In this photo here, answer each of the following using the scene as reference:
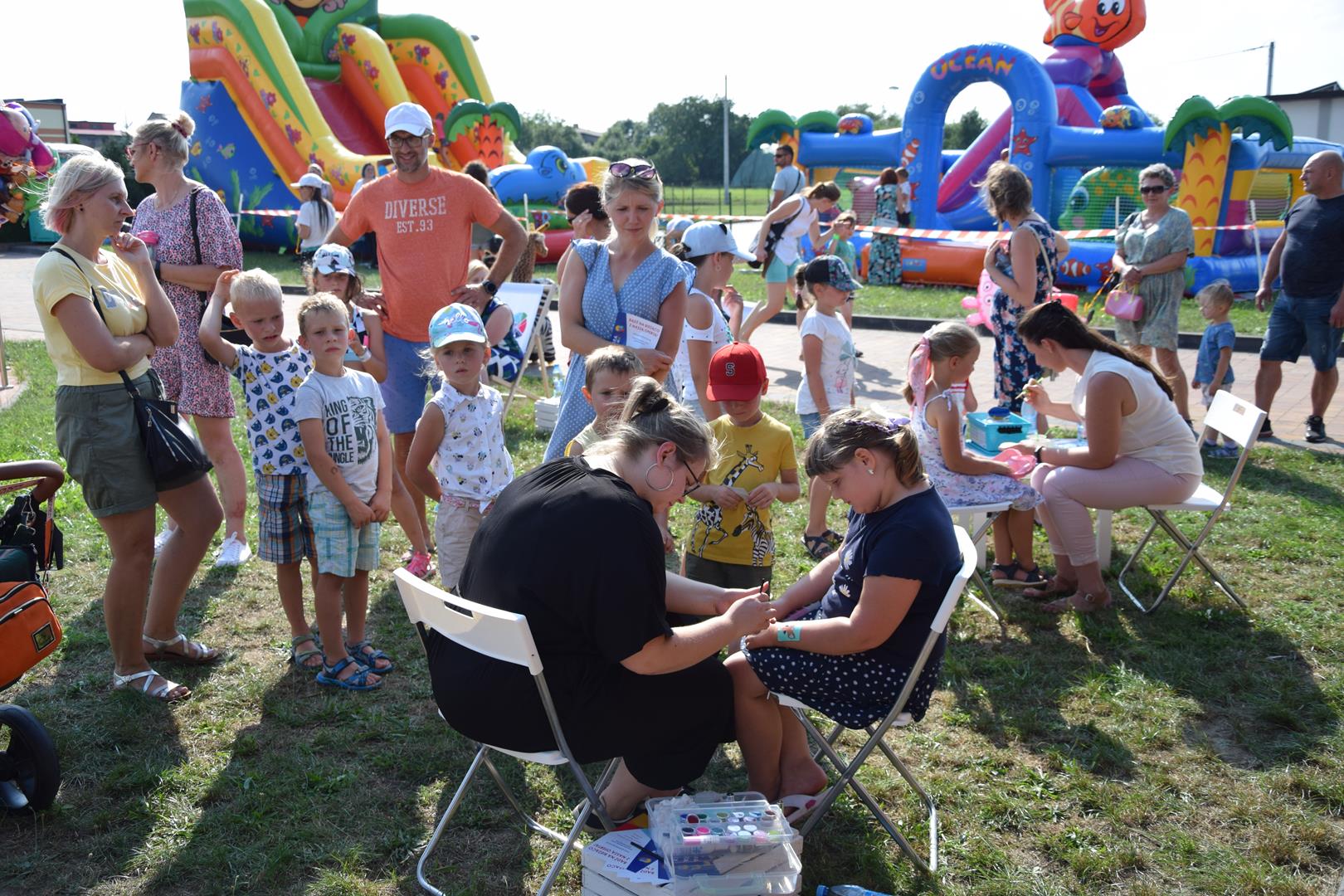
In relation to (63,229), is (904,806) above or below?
below

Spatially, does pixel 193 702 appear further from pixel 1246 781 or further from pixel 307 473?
pixel 1246 781

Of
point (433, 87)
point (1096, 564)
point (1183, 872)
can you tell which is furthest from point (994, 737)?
point (433, 87)

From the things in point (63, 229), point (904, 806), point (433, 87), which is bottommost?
point (904, 806)

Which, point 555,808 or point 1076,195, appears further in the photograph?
point 1076,195

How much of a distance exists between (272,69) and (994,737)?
1853 cm

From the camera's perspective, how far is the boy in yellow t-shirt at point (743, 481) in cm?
355

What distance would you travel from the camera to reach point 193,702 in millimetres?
3664

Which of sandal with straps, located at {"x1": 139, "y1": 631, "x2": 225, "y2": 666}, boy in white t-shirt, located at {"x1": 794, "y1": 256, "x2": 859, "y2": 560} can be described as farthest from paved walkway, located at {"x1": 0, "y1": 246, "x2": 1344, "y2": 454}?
sandal with straps, located at {"x1": 139, "y1": 631, "x2": 225, "y2": 666}

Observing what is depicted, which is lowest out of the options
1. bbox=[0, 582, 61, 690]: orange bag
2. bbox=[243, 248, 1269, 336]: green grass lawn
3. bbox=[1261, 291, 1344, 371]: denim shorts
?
bbox=[243, 248, 1269, 336]: green grass lawn

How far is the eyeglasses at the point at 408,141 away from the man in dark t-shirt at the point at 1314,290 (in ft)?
18.5

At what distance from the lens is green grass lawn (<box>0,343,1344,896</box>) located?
9.07ft

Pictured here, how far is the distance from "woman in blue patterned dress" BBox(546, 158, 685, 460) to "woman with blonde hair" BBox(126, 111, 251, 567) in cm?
151

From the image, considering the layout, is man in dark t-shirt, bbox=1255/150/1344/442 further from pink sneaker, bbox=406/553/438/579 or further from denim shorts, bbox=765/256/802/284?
pink sneaker, bbox=406/553/438/579

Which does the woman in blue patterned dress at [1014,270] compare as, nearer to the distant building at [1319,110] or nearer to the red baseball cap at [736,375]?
the red baseball cap at [736,375]
